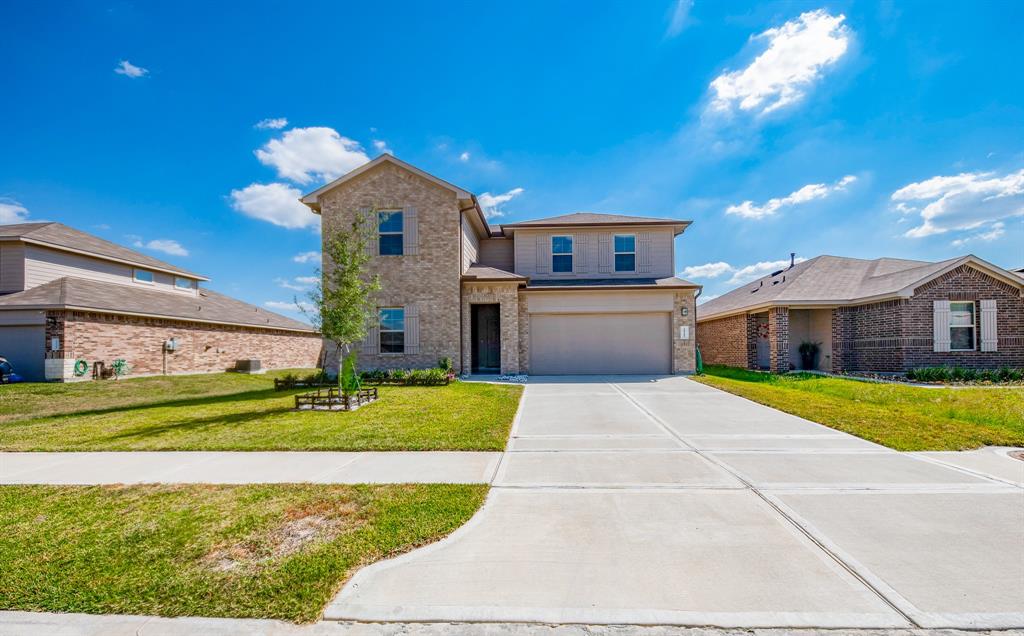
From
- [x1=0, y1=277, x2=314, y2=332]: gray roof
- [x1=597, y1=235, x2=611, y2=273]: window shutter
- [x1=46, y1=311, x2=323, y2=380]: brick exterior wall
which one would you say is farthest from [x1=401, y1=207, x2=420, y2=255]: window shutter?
[x1=46, y1=311, x2=323, y2=380]: brick exterior wall

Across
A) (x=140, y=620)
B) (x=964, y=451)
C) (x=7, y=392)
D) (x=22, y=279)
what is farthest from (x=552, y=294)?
(x=22, y=279)

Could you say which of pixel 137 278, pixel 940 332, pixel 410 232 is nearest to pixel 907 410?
pixel 940 332

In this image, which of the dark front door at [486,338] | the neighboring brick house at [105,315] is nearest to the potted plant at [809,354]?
the dark front door at [486,338]

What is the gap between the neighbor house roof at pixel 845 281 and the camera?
564 inches

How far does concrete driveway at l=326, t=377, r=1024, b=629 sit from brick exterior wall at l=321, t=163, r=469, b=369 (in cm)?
979

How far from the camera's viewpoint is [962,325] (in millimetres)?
14703

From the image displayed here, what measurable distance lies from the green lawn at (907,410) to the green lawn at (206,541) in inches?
269

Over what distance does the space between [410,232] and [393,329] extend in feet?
11.9

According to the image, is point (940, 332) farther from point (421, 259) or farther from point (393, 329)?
point (393, 329)

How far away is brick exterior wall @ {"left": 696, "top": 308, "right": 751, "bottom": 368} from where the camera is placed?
62.0 ft

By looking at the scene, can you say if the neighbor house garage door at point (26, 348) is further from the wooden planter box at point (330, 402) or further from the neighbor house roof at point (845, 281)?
the neighbor house roof at point (845, 281)

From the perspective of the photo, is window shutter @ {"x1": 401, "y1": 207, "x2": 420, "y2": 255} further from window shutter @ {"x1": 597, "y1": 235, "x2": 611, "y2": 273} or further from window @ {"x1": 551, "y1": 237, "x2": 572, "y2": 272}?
window shutter @ {"x1": 597, "y1": 235, "x2": 611, "y2": 273}

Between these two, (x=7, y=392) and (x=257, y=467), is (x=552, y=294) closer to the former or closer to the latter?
(x=257, y=467)

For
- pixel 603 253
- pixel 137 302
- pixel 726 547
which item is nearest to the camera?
pixel 726 547
